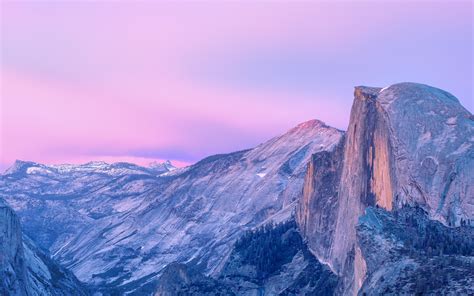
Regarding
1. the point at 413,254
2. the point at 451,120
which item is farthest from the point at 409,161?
the point at 413,254

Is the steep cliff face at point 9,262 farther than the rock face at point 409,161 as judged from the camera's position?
Yes

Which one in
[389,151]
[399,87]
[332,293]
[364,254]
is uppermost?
[399,87]

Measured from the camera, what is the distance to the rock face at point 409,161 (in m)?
149

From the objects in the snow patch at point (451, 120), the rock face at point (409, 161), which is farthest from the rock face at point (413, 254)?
the snow patch at point (451, 120)

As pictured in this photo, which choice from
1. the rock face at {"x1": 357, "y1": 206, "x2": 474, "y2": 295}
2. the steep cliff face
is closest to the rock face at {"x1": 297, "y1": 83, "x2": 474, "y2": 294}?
the rock face at {"x1": 357, "y1": 206, "x2": 474, "y2": 295}

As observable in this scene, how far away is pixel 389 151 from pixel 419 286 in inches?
2721

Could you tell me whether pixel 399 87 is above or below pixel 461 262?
above

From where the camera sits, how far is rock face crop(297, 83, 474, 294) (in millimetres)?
149250

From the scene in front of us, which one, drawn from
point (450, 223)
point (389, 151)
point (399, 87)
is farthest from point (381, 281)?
point (399, 87)

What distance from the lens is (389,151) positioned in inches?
6796

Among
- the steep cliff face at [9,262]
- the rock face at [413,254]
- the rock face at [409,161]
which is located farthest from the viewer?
the steep cliff face at [9,262]

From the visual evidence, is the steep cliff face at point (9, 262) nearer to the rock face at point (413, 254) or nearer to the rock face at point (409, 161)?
the rock face at point (409, 161)

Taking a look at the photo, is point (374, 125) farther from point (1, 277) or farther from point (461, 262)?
point (1, 277)

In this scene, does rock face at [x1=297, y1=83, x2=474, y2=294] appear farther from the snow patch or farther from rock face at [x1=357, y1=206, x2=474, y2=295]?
rock face at [x1=357, y1=206, x2=474, y2=295]
